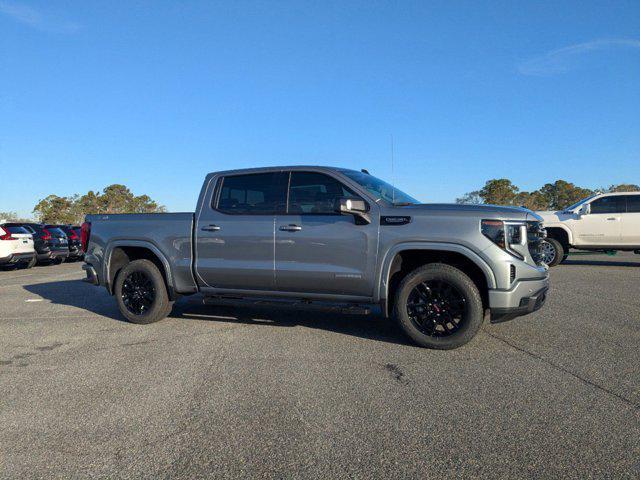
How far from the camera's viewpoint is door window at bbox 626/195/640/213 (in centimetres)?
1409

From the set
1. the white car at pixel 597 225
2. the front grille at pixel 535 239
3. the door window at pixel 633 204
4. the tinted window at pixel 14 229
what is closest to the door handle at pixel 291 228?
the front grille at pixel 535 239

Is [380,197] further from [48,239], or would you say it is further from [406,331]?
[48,239]

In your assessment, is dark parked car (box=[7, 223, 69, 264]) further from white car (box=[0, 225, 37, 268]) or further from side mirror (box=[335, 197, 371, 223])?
side mirror (box=[335, 197, 371, 223])

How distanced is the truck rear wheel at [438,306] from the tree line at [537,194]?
36956mm

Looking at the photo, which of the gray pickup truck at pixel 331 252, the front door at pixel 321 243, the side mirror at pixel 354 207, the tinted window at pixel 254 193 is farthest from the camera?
the tinted window at pixel 254 193

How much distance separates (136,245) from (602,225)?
41.3ft

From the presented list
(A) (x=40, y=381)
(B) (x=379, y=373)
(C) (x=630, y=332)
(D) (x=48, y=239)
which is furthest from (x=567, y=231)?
(D) (x=48, y=239)

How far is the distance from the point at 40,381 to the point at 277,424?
237 cm

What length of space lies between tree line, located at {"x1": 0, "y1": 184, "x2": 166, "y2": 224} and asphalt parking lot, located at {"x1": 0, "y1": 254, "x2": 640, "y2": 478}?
45.2 metres

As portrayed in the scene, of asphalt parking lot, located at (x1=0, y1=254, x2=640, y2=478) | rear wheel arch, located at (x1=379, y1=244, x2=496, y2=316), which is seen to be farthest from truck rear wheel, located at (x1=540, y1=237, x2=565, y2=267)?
rear wheel arch, located at (x1=379, y1=244, x2=496, y2=316)

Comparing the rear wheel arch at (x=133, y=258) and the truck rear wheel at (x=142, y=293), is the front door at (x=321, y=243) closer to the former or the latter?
the rear wheel arch at (x=133, y=258)

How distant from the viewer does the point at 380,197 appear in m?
5.82

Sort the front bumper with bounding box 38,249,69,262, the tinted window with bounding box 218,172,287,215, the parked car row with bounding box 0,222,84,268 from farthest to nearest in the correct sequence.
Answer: the front bumper with bounding box 38,249,69,262
the parked car row with bounding box 0,222,84,268
the tinted window with bounding box 218,172,287,215

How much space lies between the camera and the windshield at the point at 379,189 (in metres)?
5.90
